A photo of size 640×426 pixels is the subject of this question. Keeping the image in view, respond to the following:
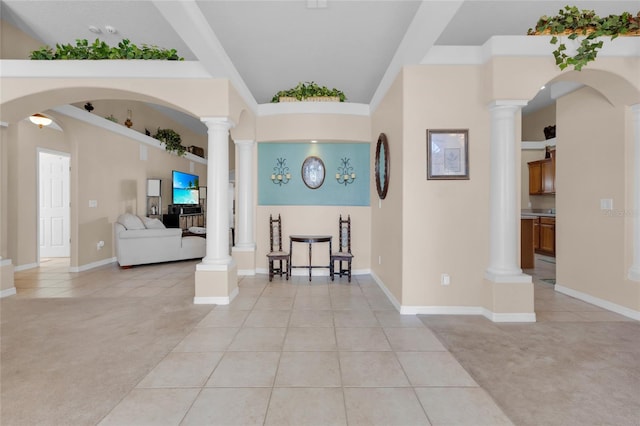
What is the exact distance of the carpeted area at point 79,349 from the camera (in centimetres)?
186

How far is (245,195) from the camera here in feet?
17.4

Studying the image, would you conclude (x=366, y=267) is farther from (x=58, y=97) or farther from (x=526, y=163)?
(x=526, y=163)

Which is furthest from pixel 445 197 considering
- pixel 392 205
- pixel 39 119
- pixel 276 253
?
pixel 39 119

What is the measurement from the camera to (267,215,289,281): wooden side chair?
16.3ft

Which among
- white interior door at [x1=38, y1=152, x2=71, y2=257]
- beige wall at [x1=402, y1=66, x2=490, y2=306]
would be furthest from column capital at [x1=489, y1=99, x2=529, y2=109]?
white interior door at [x1=38, y1=152, x2=71, y2=257]

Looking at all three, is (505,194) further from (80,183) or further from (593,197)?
(80,183)

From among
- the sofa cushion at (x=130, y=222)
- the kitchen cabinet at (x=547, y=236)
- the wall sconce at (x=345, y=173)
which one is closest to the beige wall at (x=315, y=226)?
the wall sconce at (x=345, y=173)

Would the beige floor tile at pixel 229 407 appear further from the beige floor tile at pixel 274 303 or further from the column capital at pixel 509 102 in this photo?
the column capital at pixel 509 102

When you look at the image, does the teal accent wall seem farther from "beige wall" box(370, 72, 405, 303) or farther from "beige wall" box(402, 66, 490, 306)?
"beige wall" box(402, 66, 490, 306)

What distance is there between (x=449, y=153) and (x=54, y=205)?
26.5ft

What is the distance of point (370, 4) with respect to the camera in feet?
11.5

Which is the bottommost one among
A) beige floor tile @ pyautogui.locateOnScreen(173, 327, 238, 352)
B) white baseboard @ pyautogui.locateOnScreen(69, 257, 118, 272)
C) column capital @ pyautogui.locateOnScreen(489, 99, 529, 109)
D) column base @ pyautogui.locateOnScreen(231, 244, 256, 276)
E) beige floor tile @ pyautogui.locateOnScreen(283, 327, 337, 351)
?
beige floor tile @ pyautogui.locateOnScreen(173, 327, 238, 352)

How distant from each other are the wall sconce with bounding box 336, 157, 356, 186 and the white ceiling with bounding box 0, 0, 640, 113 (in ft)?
4.83

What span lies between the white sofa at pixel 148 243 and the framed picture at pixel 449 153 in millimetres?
5116
